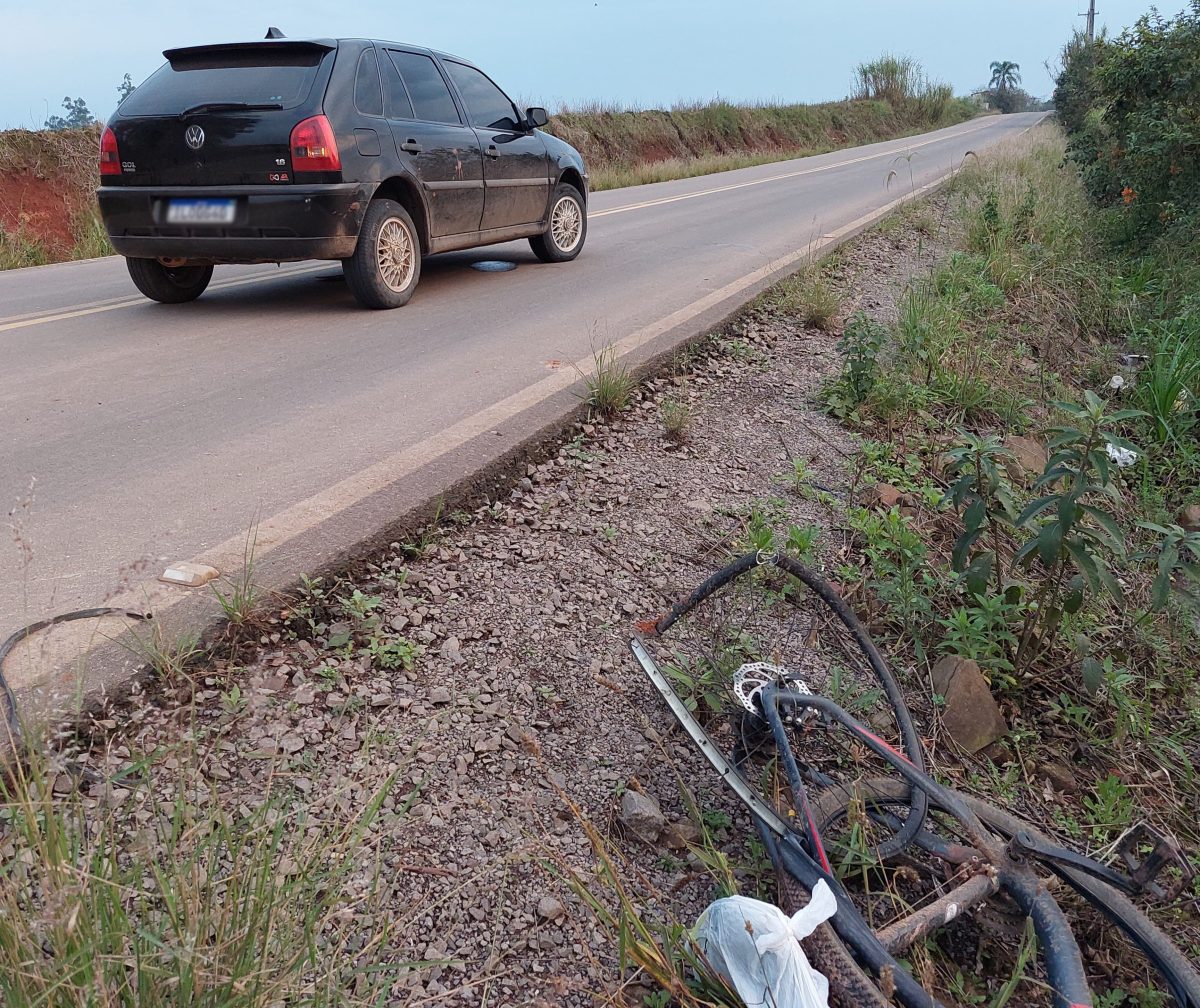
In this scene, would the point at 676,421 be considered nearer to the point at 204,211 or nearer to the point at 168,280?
the point at 204,211

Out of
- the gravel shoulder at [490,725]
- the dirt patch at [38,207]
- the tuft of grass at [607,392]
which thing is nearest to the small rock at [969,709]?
the gravel shoulder at [490,725]

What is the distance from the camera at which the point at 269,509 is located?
3688 millimetres

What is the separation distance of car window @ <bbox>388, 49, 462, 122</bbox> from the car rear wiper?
4.39 ft

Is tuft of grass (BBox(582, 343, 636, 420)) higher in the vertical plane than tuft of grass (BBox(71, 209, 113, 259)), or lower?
lower

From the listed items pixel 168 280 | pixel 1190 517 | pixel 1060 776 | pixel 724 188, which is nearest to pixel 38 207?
pixel 168 280

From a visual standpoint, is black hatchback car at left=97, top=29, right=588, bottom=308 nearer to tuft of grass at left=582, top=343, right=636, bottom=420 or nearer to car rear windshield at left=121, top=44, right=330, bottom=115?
car rear windshield at left=121, top=44, right=330, bottom=115

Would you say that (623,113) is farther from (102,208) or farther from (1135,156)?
(102,208)

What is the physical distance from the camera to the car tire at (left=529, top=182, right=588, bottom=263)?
9.31m

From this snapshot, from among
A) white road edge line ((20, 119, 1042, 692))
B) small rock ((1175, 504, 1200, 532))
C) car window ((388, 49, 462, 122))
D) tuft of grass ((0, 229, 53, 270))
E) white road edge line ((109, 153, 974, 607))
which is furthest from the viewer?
tuft of grass ((0, 229, 53, 270))

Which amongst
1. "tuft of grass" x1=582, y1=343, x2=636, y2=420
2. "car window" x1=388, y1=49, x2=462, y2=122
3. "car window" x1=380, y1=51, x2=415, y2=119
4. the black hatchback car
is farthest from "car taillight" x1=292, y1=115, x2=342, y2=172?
"tuft of grass" x1=582, y1=343, x2=636, y2=420

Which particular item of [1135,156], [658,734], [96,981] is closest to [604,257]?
[1135,156]

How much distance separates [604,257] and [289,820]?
826 cm

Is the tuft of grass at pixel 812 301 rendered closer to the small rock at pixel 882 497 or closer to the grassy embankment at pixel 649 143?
the small rock at pixel 882 497

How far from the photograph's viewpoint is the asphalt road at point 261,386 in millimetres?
3531
